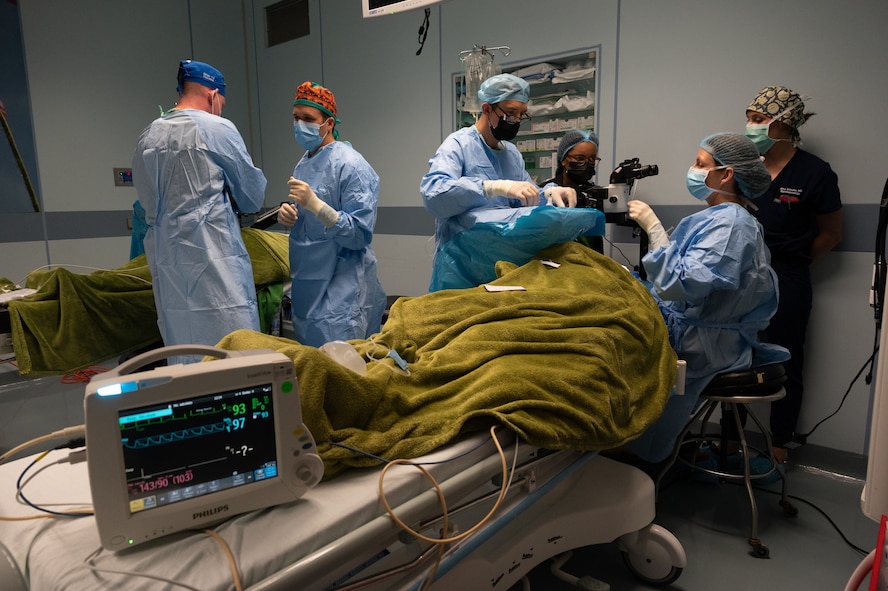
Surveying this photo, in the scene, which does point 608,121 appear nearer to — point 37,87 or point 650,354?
point 650,354

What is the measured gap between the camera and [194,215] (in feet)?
8.05

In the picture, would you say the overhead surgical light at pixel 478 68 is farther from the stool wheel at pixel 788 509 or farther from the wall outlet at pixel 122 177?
the wall outlet at pixel 122 177

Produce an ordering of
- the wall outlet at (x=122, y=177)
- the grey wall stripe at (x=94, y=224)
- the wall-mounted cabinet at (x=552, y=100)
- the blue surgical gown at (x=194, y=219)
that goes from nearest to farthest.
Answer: the blue surgical gown at (x=194, y=219)
the wall-mounted cabinet at (x=552, y=100)
the grey wall stripe at (x=94, y=224)
the wall outlet at (x=122, y=177)

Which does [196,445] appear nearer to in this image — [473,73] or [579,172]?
[579,172]

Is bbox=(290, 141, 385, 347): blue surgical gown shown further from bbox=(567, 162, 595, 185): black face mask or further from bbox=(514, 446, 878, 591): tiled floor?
bbox=(514, 446, 878, 591): tiled floor

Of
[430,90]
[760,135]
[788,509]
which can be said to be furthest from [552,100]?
[788,509]

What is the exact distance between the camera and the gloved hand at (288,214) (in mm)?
2902

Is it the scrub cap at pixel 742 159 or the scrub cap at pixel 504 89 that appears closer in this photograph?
the scrub cap at pixel 742 159

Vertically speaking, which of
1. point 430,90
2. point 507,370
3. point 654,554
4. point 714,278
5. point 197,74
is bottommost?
point 654,554

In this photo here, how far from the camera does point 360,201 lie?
112 inches

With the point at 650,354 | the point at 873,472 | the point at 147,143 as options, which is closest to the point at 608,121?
the point at 650,354

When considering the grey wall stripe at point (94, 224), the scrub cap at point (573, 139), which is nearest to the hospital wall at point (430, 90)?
the grey wall stripe at point (94, 224)

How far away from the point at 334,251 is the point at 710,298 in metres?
1.74

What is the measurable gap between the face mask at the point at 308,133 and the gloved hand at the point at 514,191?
3.48ft
